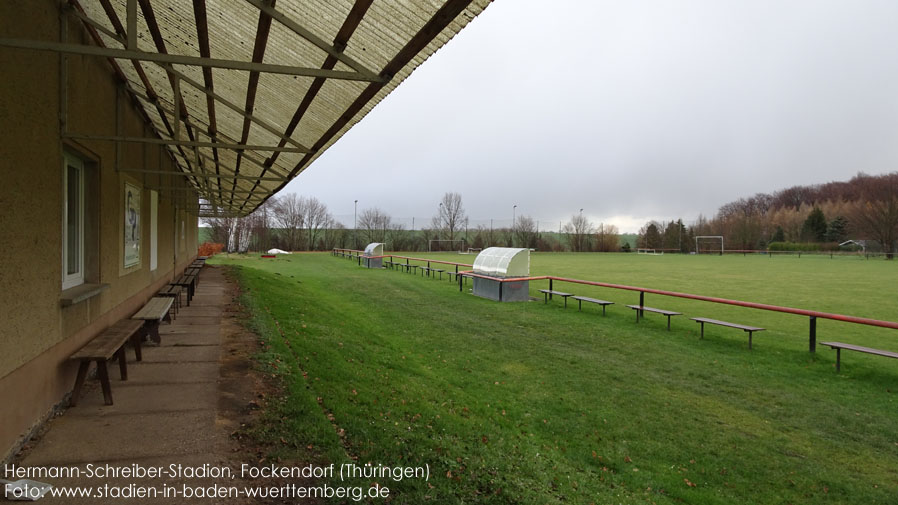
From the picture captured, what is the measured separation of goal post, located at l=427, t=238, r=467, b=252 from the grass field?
48271mm

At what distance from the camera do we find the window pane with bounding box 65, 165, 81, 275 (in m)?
4.42

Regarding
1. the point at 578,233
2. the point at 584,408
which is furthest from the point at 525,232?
the point at 584,408

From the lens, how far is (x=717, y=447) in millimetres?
4539

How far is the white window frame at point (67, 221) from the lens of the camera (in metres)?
4.09

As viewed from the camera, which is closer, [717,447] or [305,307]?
[717,447]

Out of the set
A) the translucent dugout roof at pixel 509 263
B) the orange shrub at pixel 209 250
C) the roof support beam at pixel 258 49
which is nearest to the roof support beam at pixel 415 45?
the roof support beam at pixel 258 49

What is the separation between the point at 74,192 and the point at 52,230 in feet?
4.07

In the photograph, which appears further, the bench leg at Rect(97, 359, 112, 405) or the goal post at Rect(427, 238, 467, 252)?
the goal post at Rect(427, 238, 467, 252)

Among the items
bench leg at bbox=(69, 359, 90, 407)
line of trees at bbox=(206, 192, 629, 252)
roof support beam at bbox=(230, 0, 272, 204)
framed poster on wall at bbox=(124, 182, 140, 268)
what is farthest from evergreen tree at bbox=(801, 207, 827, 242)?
bench leg at bbox=(69, 359, 90, 407)

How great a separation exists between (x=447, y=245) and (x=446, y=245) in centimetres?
13

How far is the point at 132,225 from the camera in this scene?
6.45m

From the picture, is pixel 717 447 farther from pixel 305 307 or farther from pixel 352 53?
pixel 305 307

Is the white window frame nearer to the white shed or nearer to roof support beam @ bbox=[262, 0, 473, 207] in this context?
roof support beam @ bbox=[262, 0, 473, 207]

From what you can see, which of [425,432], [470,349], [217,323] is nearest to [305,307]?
[217,323]
